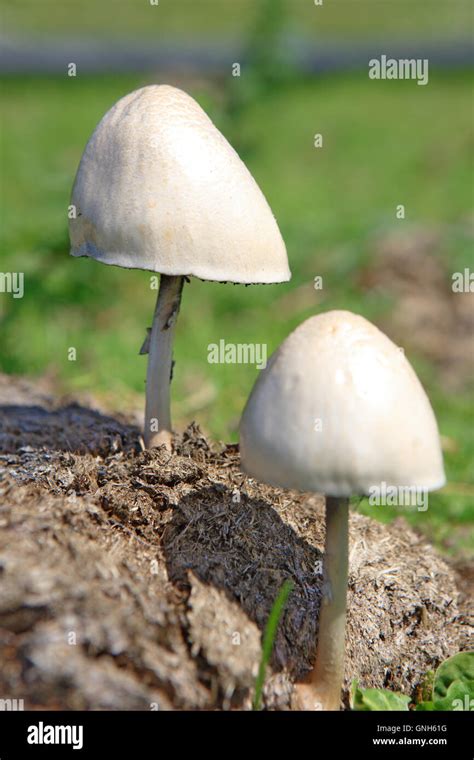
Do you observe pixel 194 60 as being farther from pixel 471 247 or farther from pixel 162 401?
pixel 162 401

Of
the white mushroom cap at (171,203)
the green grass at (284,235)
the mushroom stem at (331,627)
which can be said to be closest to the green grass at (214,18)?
the green grass at (284,235)

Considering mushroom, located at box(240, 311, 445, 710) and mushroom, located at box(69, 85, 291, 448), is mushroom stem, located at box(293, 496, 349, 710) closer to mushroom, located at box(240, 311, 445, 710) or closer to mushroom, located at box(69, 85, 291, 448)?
mushroom, located at box(240, 311, 445, 710)

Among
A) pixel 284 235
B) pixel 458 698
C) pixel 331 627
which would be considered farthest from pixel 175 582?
pixel 284 235

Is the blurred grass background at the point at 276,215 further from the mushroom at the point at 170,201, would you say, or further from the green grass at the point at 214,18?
the green grass at the point at 214,18

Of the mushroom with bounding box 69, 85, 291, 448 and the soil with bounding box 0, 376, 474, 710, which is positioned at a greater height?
the mushroom with bounding box 69, 85, 291, 448

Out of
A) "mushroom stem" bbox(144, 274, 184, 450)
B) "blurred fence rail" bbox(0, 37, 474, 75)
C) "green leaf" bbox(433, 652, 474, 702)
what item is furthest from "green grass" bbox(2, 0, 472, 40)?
"green leaf" bbox(433, 652, 474, 702)
